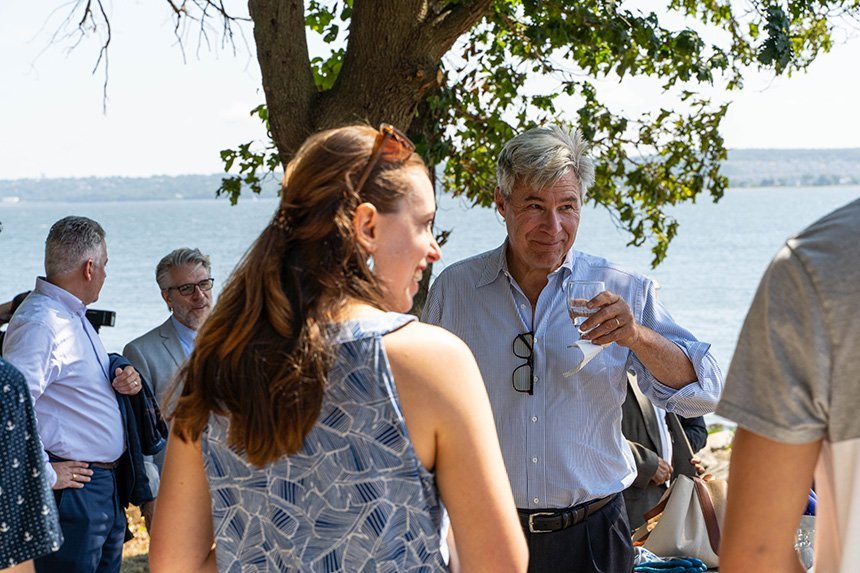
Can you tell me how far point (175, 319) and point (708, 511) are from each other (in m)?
3.12

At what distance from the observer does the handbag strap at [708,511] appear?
187 inches

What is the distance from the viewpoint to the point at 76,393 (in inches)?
188

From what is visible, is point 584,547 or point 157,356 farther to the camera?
point 157,356

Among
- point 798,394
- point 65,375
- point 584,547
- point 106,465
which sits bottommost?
point 106,465

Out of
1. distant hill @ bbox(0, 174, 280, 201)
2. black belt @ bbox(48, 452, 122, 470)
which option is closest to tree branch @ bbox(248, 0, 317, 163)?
black belt @ bbox(48, 452, 122, 470)

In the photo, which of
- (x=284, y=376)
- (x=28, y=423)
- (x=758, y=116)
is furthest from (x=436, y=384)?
(x=758, y=116)

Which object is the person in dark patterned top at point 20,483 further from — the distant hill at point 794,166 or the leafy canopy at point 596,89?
the distant hill at point 794,166

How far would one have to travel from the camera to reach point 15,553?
83.2 inches

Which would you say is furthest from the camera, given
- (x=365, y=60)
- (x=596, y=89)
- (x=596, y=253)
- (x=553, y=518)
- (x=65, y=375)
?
(x=596, y=253)

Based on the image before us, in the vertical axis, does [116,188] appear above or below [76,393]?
below

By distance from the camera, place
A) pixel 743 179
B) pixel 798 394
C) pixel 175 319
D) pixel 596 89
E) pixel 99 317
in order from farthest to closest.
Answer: pixel 743 179 → pixel 596 89 → pixel 175 319 → pixel 99 317 → pixel 798 394

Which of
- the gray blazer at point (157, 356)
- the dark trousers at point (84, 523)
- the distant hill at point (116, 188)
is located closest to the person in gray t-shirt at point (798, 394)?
the dark trousers at point (84, 523)

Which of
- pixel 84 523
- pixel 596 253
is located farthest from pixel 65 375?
pixel 596 253

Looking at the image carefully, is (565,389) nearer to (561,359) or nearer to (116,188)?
(561,359)
